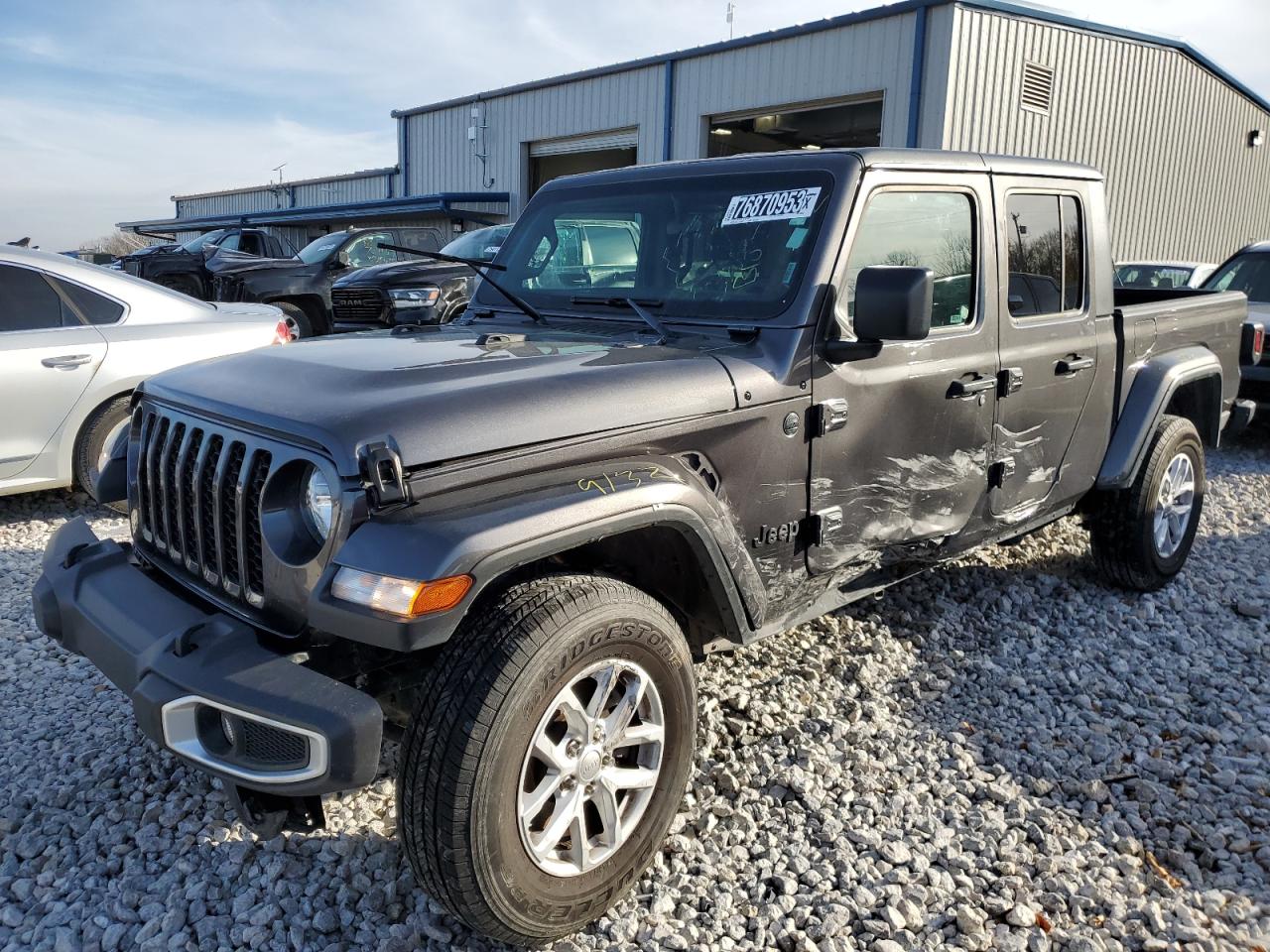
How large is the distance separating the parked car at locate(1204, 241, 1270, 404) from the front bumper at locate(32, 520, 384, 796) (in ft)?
28.8

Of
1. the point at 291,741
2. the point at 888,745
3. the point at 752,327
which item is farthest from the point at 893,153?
the point at 291,741

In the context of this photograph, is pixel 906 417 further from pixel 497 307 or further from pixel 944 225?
pixel 497 307

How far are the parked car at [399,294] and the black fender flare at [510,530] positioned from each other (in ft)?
24.9

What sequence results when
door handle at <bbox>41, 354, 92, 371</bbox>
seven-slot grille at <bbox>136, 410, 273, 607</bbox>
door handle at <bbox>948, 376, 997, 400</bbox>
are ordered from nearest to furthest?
seven-slot grille at <bbox>136, 410, 273, 607</bbox>
door handle at <bbox>948, 376, 997, 400</bbox>
door handle at <bbox>41, 354, 92, 371</bbox>

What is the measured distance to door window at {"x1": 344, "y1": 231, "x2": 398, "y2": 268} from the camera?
12.4 meters

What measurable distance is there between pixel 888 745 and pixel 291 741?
216cm

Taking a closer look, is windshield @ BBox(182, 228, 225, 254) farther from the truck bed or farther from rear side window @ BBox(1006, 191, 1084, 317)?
rear side window @ BBox(1006, 191, 1084, 317)

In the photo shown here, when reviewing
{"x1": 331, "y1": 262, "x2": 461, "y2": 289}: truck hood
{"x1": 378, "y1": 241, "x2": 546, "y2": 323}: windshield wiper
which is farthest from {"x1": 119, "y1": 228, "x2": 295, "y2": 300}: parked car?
{"x1": 378, "y1": 241, "x2": 546, "y2": 323}: windshield wiper

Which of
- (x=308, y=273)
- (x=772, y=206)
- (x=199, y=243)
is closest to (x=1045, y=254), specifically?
(x=772, y=206)

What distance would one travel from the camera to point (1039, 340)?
394 cm

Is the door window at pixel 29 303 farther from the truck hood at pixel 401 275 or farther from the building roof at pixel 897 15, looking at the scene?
the building roof at pixel 897 15

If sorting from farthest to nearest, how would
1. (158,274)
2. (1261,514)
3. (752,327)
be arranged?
1. (158,274)
2. (1261,514)
3. (752,327)

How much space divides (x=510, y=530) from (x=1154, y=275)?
1416 centimetres

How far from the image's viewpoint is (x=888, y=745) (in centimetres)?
347
